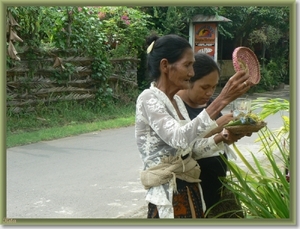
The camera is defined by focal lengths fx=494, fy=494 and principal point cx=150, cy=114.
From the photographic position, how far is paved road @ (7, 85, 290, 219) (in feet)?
14.3

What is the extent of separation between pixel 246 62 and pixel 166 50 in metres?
0.44

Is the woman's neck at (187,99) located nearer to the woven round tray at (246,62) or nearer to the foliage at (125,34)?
the woven round tray at (246,62)

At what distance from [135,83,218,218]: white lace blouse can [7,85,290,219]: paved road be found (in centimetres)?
170

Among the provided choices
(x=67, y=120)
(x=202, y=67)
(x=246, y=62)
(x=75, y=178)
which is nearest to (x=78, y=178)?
(x=75, y=178)

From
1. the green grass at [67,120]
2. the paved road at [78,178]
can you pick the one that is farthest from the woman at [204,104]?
the green grass at [67,120]

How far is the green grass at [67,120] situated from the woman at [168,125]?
3228 millimetres

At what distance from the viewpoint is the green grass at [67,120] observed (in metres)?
6.02

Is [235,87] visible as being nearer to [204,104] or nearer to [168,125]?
[168,125]

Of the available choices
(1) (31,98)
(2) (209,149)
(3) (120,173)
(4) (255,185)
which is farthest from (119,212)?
(1) (31,98)

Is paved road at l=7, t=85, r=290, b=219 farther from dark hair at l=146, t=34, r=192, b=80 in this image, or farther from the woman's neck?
dark hair at l=146, t=34, r=192, b=80

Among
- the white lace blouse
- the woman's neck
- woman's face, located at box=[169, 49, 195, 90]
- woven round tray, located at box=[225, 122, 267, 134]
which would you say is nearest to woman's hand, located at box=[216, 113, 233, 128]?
woven round tray, located at box=[225, 122, 267, 134]

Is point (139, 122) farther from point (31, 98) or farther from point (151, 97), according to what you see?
point (31, 98)

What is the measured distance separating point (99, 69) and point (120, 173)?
11.6ft

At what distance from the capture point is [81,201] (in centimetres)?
472
